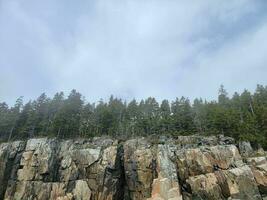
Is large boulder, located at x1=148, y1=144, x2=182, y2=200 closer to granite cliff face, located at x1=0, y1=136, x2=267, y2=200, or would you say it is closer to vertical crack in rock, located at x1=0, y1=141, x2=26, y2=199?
granite cliff face, located at x1=0, y1=136, x2=267, y2=200

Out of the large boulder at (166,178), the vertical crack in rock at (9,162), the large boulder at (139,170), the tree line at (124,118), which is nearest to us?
the large boulder at (166,178)

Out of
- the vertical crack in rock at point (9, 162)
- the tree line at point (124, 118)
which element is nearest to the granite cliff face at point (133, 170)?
the vertical crack in rock at point (9, 162)

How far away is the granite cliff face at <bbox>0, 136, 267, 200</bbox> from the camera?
47938 millimetres

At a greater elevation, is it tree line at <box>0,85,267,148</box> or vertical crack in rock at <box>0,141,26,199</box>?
tree line at <box>0,85,267,148</box>

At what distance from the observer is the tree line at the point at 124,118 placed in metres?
69.3

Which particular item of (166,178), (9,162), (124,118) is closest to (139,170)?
(166,178)

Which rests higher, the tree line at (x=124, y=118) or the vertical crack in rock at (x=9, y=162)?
the tree line at (x=124, y=118)

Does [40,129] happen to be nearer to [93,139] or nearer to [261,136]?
[93,139]

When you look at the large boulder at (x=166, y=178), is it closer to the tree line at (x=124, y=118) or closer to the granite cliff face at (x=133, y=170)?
the granite cliff face at (x=133, y=170)

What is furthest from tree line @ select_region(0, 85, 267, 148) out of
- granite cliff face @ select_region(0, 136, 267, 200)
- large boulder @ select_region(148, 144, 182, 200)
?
large boulder @ select_region(148, 144, 182, 200)

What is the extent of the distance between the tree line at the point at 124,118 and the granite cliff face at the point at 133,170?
952 cm

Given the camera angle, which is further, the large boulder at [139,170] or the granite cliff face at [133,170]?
the large boulder at [139,170]

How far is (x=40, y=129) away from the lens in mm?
78500

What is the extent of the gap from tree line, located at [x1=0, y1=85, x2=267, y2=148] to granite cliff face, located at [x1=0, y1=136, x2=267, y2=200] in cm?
952
